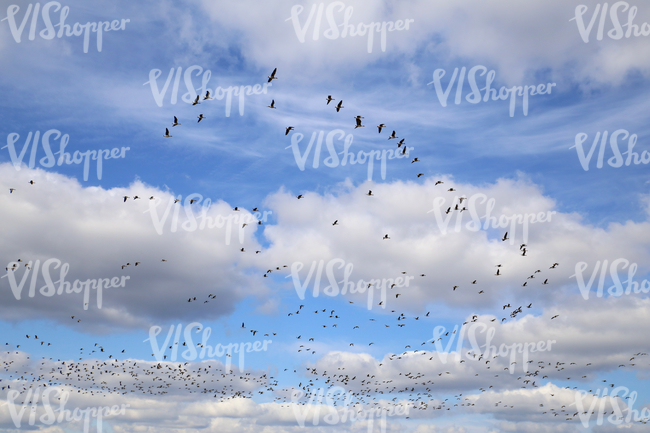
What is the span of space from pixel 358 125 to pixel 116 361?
11141 centimetres

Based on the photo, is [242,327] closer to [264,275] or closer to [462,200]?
[264,275]

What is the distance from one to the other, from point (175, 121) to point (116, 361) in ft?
302

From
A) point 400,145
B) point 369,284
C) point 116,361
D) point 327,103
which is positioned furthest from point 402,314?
point 116,361

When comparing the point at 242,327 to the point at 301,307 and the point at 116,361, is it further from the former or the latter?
the point at 116,361

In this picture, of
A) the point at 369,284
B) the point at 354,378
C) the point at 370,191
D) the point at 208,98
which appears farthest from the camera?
the point at 354,378

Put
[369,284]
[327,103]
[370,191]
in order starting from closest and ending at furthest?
1. [327,103]
2. [370,191]
3. [369,284]

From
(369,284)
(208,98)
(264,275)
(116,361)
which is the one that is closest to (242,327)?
(264,275)

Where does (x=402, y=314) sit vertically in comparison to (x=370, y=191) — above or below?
below

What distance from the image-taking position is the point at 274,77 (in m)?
89.2

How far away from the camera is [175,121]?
96.2 meters

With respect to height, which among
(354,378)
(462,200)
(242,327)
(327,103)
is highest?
(327,103)

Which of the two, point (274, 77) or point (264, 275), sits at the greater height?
point (274, 77)

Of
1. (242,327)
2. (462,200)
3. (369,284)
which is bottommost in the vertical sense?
(242,327)

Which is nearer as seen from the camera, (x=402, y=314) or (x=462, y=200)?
(x=462, y=200)
